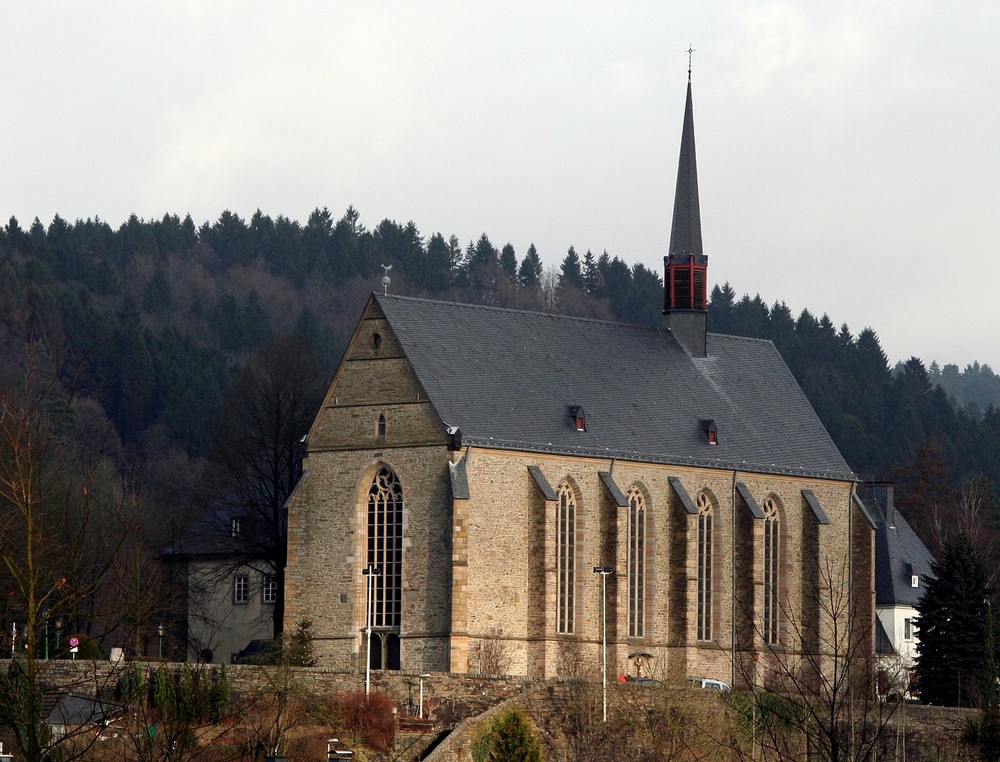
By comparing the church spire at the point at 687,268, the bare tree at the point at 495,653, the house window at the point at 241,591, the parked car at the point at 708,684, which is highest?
the church spire at the point at 687,268

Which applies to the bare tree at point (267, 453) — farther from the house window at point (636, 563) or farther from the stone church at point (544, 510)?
the house window at point (636, 563)

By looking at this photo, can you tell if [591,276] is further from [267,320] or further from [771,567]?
[771,567]

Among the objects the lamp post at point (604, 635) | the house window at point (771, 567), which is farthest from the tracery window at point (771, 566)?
the lamp post at point (604, 635)

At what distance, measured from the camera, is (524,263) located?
173m

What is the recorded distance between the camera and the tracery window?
6731cm

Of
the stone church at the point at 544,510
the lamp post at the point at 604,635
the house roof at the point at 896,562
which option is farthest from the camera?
the house roof at the point at 896,562

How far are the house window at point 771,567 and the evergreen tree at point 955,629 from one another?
15.5 ft

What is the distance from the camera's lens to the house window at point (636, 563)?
63.9m

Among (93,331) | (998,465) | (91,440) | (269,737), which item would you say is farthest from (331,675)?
(998,465)

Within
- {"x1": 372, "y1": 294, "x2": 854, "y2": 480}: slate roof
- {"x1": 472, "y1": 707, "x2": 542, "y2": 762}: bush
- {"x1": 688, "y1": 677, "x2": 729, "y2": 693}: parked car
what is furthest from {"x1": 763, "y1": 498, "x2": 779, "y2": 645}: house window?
{"x1": 472, "y1": 707, "x2": 542, "y2": 762}: bush

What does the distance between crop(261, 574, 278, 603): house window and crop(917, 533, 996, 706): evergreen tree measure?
21824mm

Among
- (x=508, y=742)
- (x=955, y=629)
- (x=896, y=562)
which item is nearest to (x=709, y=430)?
(x=955, y=629)

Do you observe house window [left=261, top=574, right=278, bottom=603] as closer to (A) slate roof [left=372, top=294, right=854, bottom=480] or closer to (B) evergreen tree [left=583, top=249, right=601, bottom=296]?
(A) slate roof [left=372, top=294, right=854, bottom=480]

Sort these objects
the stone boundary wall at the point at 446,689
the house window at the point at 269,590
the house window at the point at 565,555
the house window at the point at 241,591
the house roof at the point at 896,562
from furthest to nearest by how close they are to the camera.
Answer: the house roof at the point at 896,562, the house window at the point at 241,591, the house window at the point at 269,590, the house window at the point at 565,555, the stone boundary wall at the point at 446,689
